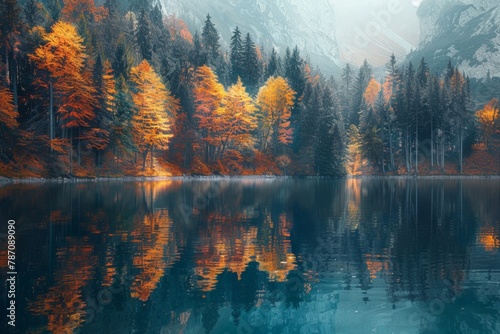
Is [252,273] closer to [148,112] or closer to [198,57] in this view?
[148,112]

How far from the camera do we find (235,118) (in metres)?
85.9

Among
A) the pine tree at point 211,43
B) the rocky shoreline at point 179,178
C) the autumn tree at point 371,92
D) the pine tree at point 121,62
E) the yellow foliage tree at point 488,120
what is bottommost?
the rocky shoreline at point 179,178

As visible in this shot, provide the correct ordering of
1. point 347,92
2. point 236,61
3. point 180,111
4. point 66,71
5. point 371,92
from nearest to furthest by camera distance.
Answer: point 66,71
point 180,111
point 236,61
point 371,92
point 347,92

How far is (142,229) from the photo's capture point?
25.0m

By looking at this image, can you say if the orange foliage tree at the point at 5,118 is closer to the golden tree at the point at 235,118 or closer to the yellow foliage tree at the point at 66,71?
the yellow foliage tree at the point at 66,71

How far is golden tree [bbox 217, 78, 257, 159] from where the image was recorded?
84812 millimetres

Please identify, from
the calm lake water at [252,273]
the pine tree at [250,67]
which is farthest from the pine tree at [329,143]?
the calm lake water at [252,273]

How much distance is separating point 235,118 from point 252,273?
7086 centimetres

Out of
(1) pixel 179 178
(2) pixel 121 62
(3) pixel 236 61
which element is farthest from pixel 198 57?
(1) pixel 179 178

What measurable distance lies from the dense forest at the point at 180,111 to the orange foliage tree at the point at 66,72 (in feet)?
0.50

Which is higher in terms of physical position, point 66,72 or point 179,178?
point 66,72

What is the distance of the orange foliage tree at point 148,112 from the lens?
7300 cm

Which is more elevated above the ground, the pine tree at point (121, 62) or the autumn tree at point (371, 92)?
the autumn tree at point (371, 92)

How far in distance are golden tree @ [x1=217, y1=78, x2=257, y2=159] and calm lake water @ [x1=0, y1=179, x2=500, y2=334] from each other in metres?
54.7
